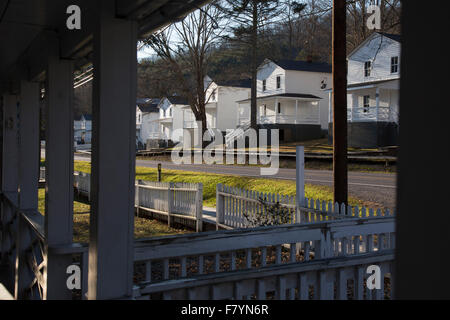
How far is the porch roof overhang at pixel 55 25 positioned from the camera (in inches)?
105

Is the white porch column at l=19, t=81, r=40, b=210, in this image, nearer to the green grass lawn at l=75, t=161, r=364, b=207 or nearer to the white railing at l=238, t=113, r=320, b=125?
the green grass lawn at l=75, t=161, r=364, b=207

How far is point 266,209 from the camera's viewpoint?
9281 mm

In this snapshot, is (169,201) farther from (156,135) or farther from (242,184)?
(156,135)

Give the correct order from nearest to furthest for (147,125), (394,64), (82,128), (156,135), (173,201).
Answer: (173,201)
(394,64)
(156,135)
(147,125)
(82,128)

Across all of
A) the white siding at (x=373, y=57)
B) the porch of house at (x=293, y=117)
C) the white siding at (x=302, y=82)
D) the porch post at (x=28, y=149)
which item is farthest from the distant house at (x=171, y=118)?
the porch post at (x=28, y=149)

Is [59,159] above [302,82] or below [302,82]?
below

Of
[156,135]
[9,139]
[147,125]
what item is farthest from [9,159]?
[147,125]

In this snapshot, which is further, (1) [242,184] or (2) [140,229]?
(1) [242,184]

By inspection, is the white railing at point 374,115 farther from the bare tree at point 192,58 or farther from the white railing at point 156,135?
the white railing at point 156,135

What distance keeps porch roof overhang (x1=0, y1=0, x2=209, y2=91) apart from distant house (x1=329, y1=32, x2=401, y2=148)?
27.3m

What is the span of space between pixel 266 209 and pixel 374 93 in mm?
27399

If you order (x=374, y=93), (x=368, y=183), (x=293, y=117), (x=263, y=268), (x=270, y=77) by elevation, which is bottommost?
(x=368, y=183)

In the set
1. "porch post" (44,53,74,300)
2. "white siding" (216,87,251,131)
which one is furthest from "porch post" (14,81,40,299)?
"white siding" (216,87,251,131)
